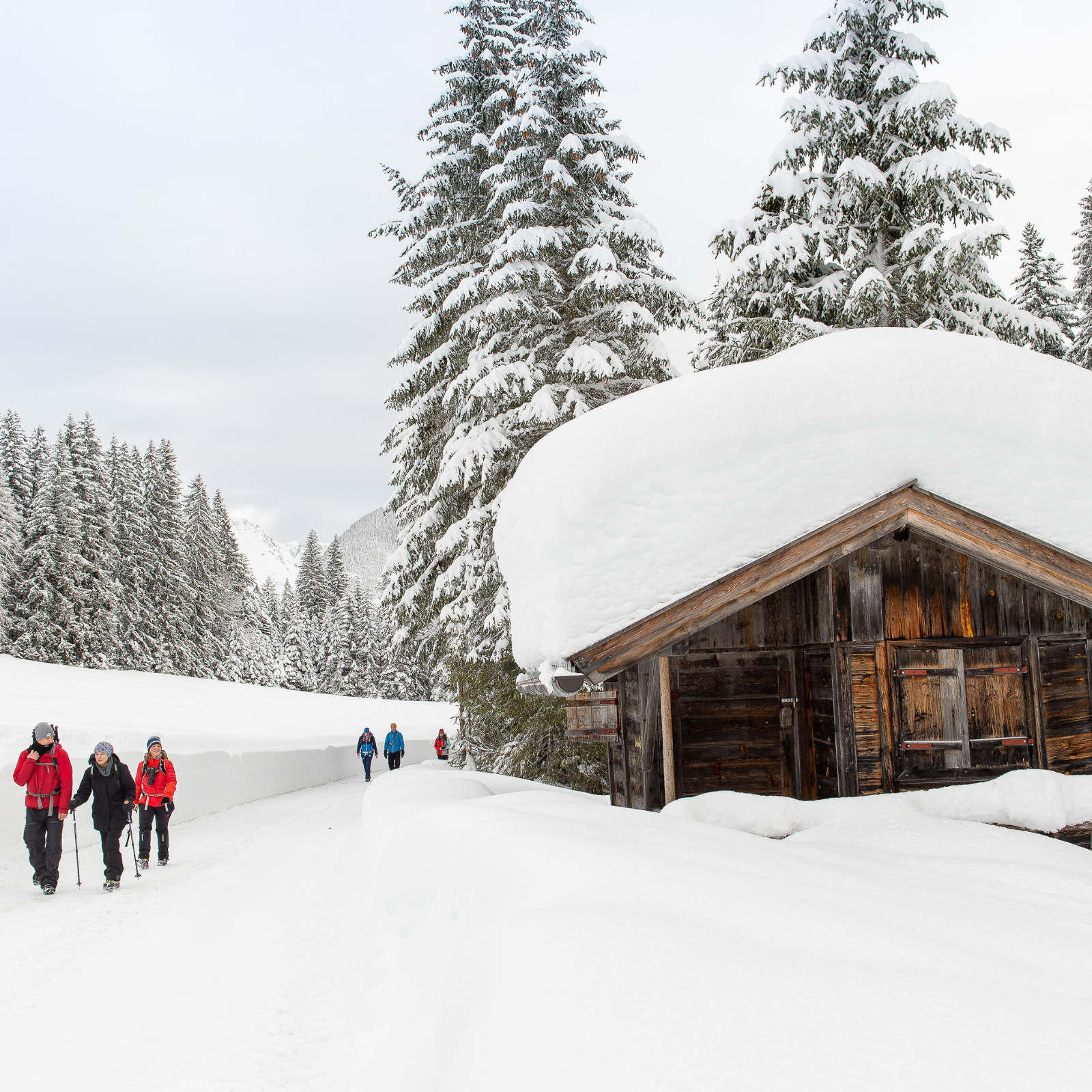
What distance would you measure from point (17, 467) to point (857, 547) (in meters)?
46.3

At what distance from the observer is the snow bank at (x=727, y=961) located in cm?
220

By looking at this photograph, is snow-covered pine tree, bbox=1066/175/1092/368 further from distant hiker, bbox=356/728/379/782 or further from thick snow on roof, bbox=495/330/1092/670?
distant hiker, bbox=356/728/379/782

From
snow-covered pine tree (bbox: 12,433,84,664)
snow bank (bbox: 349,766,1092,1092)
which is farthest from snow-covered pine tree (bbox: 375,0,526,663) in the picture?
snow-covered pine tree (bbox: 12,433,84,664)

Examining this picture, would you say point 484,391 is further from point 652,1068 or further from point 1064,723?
point 652,1068

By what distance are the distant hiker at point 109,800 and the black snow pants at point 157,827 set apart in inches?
47.8

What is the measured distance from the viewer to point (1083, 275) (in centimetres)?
2744

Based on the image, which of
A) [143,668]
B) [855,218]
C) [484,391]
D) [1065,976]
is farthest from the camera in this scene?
[143,668]

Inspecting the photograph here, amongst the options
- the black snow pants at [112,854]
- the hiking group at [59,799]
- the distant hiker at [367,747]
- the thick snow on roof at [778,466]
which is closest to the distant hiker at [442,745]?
the distant hiker at [367,747]

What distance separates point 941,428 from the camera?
816 centimetres

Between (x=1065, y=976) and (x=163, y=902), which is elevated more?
(x=1065, y=976)

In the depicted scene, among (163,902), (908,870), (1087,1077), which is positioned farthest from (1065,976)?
(163,902)

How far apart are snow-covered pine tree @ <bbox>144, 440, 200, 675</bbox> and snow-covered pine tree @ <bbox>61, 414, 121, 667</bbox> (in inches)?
119

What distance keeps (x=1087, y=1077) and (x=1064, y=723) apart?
7521mm

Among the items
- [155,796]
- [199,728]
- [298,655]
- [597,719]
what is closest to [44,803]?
[155,796]
